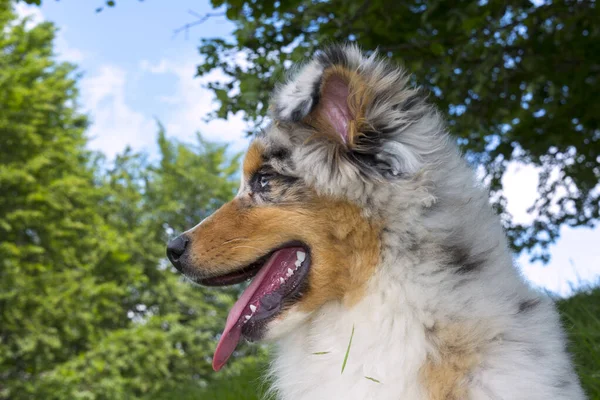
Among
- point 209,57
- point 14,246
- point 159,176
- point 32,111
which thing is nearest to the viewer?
point 209,57

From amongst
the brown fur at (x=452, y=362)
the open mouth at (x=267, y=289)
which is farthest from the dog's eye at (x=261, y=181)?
the brown fur at (x=452, y=362)

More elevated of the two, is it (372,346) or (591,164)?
(591,164)

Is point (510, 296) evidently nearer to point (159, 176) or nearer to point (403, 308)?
point (403, 308)

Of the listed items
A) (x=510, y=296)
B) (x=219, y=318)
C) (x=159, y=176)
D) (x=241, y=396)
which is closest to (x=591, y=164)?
(x=241, y=396)

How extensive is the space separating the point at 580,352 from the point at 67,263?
2566cm

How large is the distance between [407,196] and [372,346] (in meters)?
0.67

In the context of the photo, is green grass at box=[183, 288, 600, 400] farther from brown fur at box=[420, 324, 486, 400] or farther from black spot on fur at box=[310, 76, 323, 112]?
black spot on fur at box=[310, 76, 323, 112]

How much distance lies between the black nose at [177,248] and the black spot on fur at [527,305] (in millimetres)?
1607

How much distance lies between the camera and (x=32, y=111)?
1049 inches

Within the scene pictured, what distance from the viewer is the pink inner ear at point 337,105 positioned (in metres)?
3.00

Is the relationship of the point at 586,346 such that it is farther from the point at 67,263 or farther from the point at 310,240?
the point at 67,263

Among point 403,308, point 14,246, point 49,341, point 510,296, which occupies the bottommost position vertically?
point 49,341

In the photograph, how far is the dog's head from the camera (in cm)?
296

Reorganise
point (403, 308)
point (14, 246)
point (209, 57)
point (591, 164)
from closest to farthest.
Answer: point (403, 308), point (209, 57), point (591, 164), point (14, 246)
